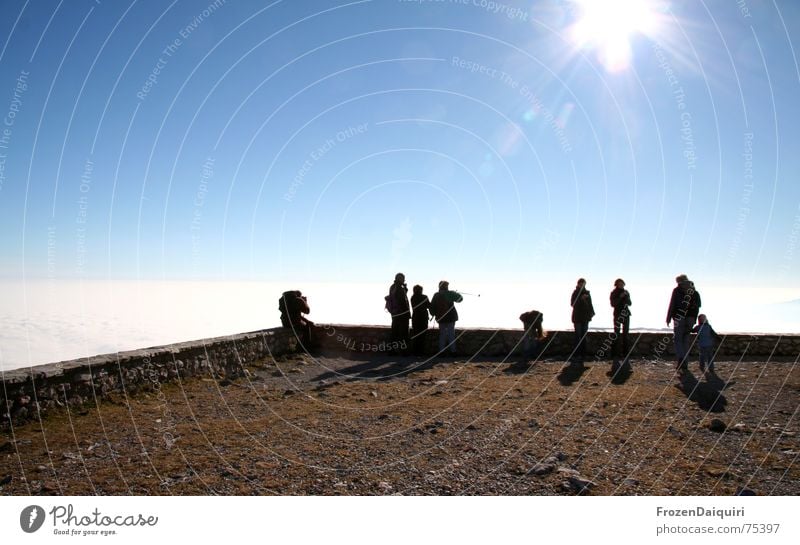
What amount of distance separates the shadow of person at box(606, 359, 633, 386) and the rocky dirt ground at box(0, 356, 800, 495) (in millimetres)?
106

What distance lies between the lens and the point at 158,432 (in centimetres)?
A: 671

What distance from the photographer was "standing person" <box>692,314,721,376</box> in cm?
1028

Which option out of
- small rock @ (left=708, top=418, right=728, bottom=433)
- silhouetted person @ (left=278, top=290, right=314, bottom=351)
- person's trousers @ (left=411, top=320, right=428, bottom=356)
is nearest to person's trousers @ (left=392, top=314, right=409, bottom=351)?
person's trousers @ (left=411, top=320, right=428, bottom=356)

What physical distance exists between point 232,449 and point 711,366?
9.47 metres

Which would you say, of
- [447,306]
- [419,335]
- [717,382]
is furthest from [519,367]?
[717,382]

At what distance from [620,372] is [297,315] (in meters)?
8.23

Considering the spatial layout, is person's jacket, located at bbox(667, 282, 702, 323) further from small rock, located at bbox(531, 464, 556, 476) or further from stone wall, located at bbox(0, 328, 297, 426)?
stone wall, located at bbox(0, 328, 297, 426)

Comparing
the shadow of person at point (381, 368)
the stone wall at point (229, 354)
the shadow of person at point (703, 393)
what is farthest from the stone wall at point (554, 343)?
the shadow of person at point (703, 393)

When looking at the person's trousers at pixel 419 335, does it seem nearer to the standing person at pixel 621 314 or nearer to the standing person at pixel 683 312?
the standing person at pixel 621 314

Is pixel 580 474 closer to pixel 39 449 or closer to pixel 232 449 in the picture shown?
pixel 232 449

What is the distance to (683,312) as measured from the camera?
1087 cm

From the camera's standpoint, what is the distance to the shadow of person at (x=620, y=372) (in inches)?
394

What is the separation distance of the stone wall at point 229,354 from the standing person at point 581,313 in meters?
0.43

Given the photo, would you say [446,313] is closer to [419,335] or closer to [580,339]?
[419,335]
